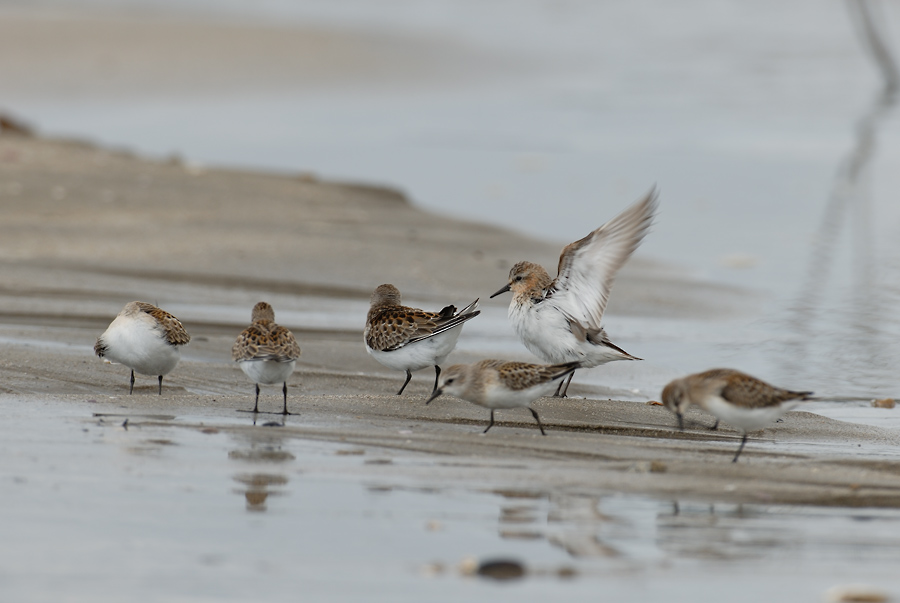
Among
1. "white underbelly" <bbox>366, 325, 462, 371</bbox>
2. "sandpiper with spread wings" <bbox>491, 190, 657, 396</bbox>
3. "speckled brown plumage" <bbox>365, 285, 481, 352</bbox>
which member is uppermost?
"sandpiper with spread wings" <bbox>491, 190, 657, 396</bbox>

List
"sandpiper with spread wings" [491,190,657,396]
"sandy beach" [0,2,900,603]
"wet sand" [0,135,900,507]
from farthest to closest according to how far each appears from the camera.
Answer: "sandpiper with spread wings" [491,190,657,396], "wet sand" [0,135,900,507], "sandy beach" [0,2,900,603]

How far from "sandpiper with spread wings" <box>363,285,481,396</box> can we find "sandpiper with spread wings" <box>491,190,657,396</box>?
578mm

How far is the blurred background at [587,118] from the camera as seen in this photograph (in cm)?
933

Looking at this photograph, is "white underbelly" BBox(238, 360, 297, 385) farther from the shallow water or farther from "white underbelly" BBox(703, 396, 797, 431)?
"white underbelly" BBox(703, 396, 797, 431)

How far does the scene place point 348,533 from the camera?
3916 mm

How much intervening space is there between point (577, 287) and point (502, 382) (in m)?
1.70

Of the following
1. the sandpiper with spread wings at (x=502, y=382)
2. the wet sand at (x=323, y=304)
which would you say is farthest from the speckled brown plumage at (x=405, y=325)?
the sandpiper with spread wings at (x=502, y=382)

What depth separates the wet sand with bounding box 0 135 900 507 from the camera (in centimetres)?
474

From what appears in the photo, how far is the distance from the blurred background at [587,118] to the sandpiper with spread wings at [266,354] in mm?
2499

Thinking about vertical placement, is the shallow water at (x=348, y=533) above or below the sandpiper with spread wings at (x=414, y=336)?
below

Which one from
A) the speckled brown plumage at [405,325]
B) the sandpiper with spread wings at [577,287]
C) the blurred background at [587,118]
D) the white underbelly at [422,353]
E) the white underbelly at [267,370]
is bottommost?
the white underbelly at [267,370]

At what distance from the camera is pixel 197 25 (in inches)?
1024

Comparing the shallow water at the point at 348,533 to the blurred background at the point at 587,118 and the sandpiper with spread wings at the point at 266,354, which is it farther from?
the blurred background at the point at 587,118

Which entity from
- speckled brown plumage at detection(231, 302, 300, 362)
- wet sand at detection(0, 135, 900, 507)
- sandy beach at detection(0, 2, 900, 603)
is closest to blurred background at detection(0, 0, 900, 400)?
sandy beach at detection(0, 2, 900, 603)
